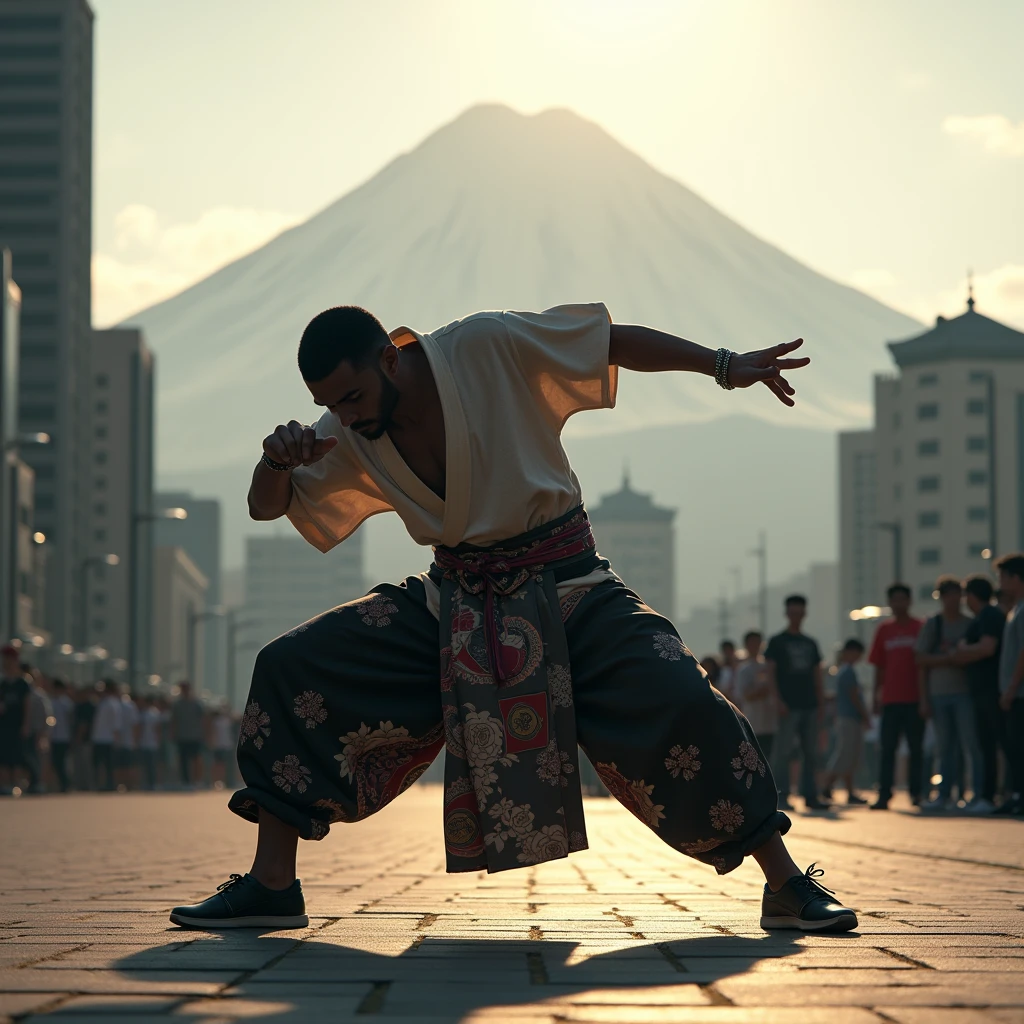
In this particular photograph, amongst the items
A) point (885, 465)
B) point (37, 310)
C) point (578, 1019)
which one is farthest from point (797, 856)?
point (885, 465)

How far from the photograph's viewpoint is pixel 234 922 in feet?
15.4

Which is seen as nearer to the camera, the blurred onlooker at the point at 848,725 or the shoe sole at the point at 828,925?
the shoe sole at the point at 828,925

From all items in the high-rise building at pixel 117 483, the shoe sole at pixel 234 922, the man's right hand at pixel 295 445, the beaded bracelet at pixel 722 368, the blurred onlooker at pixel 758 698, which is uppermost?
the high-rise building at pixel 117 483

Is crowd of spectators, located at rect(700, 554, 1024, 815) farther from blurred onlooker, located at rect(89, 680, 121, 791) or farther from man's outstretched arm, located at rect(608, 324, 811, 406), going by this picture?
blurred onlooker, located at rect(89, 680, 121, 791)

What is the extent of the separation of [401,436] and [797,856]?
4.45m

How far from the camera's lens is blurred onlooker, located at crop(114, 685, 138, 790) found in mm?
25656

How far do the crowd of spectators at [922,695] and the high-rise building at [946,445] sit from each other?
100 m

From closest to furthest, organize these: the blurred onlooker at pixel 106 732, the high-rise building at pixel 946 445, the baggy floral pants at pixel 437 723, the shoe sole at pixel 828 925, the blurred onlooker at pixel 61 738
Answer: the shoe sole at pixel 828 925 < the baggy floral pants at pixel 437 723 < the blurred onlooker at pixel 61 738 < the blurred onlooker at pixel 106 732 < the high-rise building at pixel 946 445

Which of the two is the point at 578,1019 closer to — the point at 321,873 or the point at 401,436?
the point at 401,436

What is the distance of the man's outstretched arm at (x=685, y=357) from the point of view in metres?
4.98

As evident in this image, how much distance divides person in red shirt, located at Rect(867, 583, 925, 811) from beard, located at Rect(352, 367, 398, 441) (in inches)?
422

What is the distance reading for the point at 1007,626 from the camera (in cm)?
1241

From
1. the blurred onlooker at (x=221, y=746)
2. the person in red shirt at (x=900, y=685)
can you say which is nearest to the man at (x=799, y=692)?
the person in red shirt at (x=900, y=685)

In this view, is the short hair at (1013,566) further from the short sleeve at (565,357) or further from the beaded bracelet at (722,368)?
the short sleeve at (565,357)
